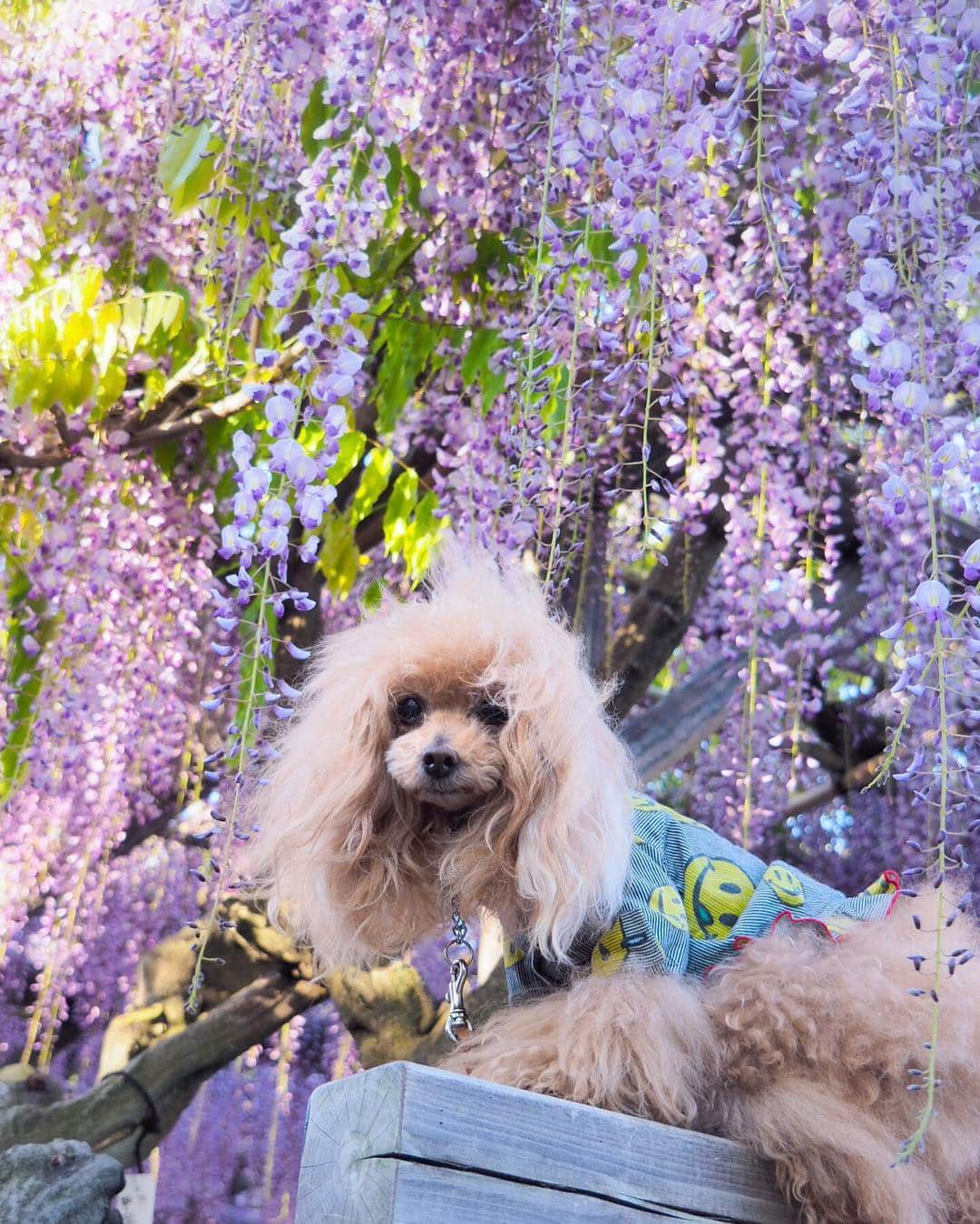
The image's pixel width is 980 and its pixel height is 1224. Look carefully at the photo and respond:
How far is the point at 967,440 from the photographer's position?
1871 millimetres

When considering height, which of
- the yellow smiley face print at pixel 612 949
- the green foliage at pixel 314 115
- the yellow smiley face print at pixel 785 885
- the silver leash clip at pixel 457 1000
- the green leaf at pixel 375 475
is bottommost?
the silver leash clip at pixel 457 1000

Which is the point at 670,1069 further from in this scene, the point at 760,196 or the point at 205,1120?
the point at 205,1120

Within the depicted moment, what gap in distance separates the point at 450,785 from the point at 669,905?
1.04ft

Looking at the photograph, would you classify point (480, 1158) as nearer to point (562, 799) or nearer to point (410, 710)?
point (562, 799)

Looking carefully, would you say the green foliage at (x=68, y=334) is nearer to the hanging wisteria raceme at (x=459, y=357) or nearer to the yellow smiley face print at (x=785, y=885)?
the hanging wisteria raceme at (x=459, y=357)

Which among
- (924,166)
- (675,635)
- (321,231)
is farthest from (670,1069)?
(675,635)

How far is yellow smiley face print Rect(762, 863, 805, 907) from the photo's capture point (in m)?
1.70

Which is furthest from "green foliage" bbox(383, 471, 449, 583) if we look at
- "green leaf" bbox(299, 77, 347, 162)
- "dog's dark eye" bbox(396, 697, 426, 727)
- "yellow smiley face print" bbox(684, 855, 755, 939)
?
"yellow smiley face print" bbox(684, 855, 755, 939)

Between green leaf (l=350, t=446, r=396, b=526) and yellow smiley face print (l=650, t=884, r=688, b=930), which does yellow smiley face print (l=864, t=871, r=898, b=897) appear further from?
green leaf (l=350, t=446, r=396, b=526)

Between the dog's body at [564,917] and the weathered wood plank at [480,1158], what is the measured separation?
0.10m

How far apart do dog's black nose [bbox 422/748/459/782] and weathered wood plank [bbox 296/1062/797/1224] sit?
1.44 feet

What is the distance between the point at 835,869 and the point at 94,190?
3.23 meters

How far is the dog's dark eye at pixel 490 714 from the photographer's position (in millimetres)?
1638

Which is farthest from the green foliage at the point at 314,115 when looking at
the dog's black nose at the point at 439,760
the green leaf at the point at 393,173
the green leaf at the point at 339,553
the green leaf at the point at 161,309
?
the dog's black nose at the point at 439,760
